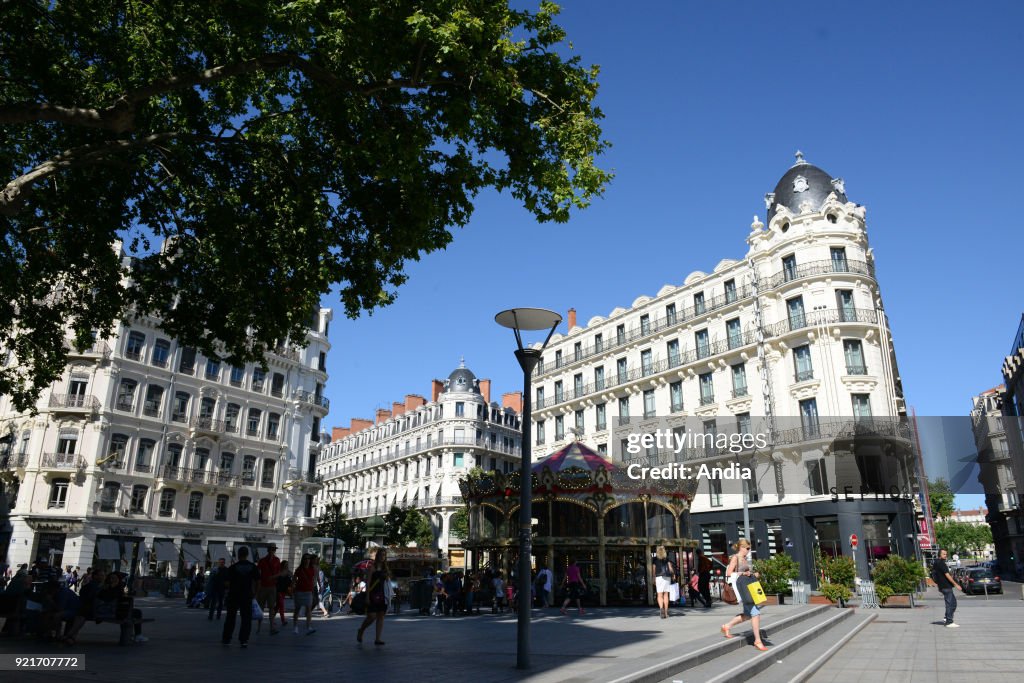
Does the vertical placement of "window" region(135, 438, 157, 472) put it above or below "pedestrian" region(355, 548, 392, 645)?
above

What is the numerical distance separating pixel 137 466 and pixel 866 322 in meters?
39.3

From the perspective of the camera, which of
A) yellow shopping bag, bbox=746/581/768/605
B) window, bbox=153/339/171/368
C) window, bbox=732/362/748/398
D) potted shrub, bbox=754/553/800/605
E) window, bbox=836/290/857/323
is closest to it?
yellow shopping bag, bbox=746/581/768/605

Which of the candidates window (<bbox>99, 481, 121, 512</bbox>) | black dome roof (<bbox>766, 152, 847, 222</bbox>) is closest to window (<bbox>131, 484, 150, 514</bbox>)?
window (<bbox>99, 481, 121, 512</bbox>)

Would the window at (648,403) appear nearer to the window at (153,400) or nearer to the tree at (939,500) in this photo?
the window at (153,400)

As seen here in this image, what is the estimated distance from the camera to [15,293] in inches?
474

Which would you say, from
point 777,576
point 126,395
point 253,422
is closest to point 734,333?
point 777,576

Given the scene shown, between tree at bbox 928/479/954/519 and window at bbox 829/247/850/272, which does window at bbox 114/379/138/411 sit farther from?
tree at bbox 928/479/954/519

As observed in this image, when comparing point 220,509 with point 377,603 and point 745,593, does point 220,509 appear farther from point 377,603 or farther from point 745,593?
point 745,593

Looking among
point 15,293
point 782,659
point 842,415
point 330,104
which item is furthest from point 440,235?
point 842,415

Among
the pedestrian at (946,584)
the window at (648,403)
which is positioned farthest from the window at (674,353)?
the pedestrian at (946,584)

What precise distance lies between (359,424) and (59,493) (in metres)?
44.1

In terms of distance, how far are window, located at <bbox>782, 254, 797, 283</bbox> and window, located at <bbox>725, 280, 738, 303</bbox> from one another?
315 cm

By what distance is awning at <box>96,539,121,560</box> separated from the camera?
33.8 meters

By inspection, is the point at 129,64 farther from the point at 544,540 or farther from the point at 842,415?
the point at 842,415
